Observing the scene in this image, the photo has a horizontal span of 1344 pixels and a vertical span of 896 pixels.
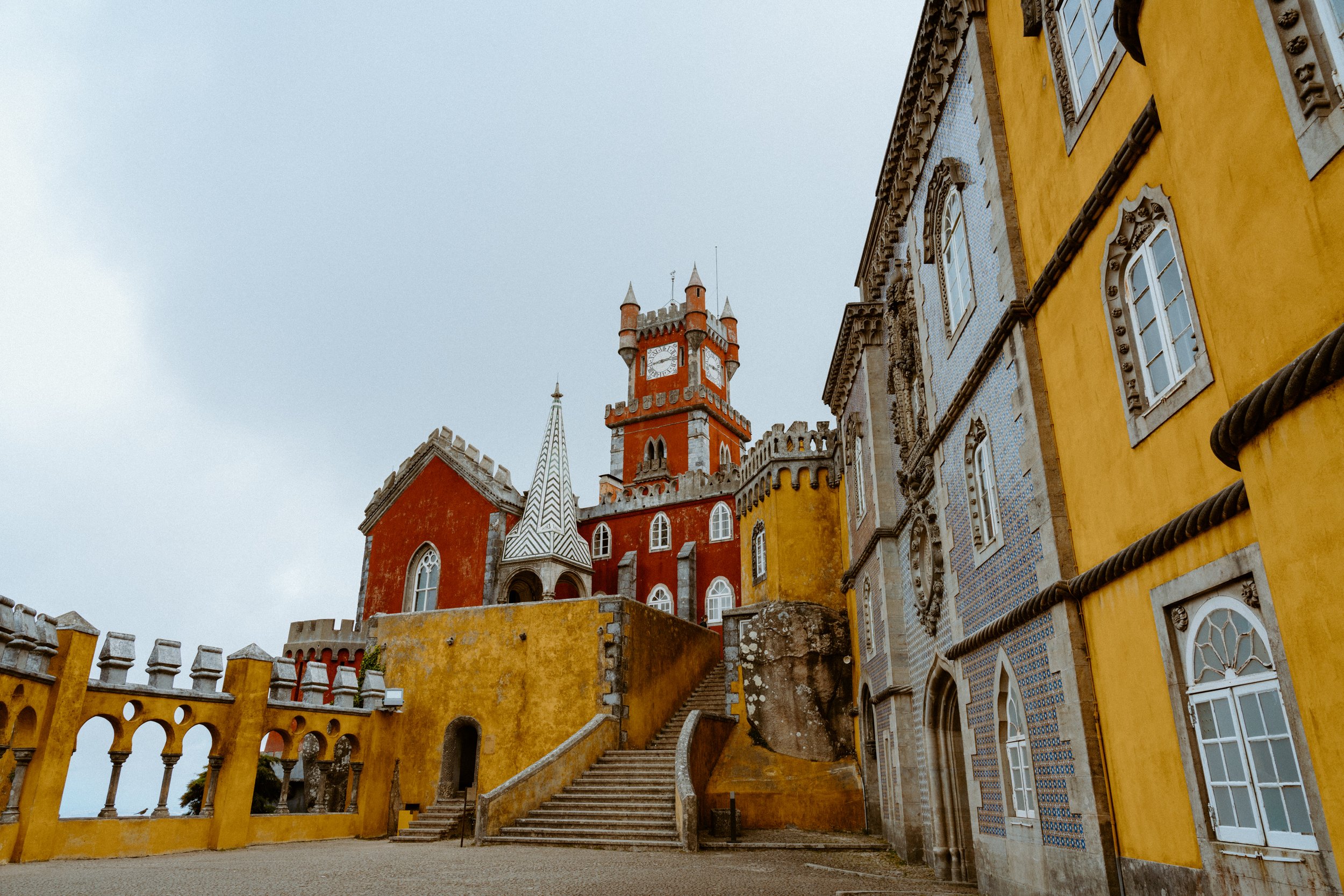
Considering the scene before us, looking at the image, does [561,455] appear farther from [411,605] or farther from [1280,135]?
[1280,135]

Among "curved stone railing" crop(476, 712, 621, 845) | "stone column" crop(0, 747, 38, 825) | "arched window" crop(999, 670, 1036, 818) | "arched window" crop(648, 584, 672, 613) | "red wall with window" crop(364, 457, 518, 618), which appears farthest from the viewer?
"arched window" crop(648, 584, 672, 613)

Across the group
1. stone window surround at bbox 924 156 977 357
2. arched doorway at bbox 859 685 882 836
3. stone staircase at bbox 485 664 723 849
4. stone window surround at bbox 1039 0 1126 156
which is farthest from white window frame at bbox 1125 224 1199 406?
arched doorway at bbox 859 685 882 836

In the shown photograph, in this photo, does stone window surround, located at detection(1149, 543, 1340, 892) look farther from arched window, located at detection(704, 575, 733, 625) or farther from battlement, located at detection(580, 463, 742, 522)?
arched window, located at detection(704, 575, 733, 625)

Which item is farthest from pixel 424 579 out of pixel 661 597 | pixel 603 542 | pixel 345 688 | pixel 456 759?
pixel 345 688

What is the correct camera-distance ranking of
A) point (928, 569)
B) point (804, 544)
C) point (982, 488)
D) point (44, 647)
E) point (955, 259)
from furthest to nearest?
point (804, 544), point (928, 569), point (44, 647), point (955, 259), point (982, 488)

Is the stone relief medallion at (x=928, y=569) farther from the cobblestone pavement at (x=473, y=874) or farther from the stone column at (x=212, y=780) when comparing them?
→ the stone column at (x=212, y=780)

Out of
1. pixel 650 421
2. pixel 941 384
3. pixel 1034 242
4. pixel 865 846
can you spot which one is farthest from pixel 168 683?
pixel 650 421

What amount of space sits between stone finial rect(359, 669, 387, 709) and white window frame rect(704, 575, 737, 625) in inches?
533

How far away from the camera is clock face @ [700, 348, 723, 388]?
4253cm

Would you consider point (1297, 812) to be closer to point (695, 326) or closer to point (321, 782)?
point (321, 782)

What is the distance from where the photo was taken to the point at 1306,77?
12.1ft

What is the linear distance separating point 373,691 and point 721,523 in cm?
1498

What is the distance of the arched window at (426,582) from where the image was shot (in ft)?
95.6

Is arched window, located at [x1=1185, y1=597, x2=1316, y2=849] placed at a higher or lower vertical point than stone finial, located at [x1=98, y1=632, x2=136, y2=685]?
lower
